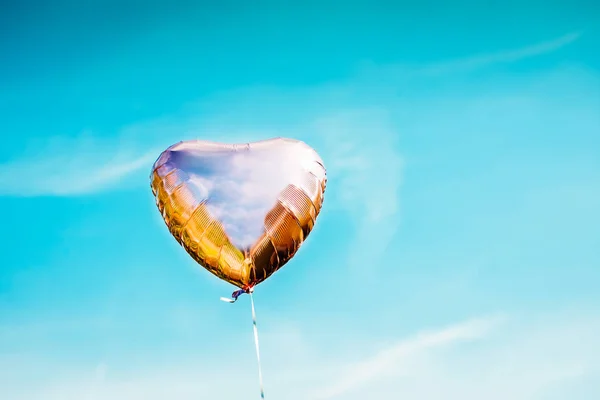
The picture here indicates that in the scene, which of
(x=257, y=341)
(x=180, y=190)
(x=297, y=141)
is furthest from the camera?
(x=297, y=141)

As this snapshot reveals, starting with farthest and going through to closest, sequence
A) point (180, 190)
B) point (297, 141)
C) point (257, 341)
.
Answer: point (297, 141) < point (180, 190) < point (257, 341)

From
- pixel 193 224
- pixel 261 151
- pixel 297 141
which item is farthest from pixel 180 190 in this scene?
pixel 297 141

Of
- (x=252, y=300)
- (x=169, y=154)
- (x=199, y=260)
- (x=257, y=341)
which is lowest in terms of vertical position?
(x=257, y=341)

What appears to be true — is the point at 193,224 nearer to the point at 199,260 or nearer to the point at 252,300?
the point at 199,260

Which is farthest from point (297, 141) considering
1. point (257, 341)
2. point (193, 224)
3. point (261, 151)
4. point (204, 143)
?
point (257, 341)

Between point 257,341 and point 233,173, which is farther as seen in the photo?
point 233,173

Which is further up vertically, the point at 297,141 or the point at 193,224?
the point at 297,141
